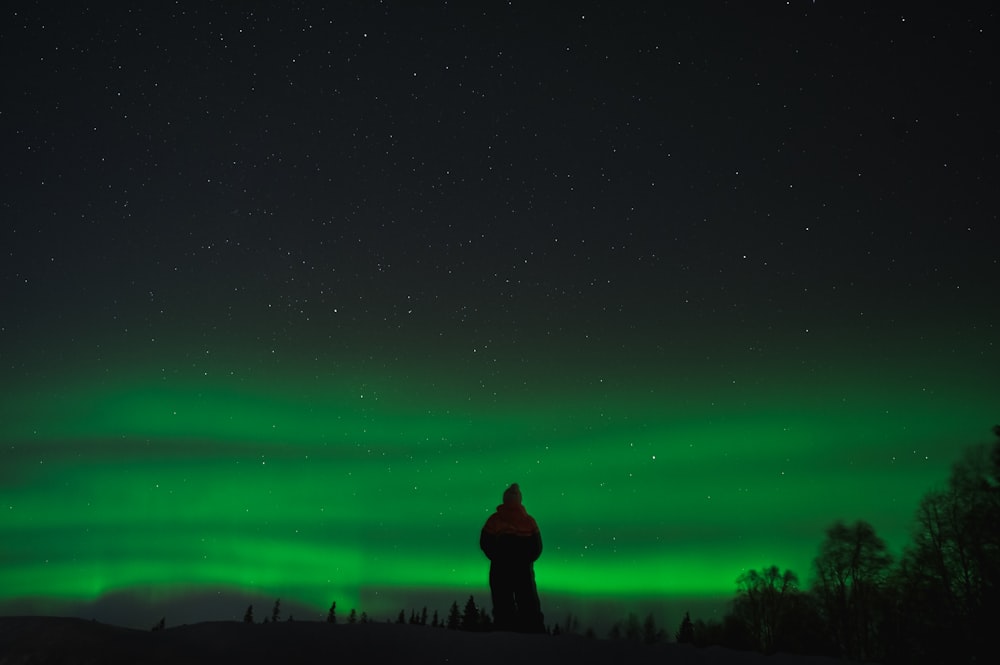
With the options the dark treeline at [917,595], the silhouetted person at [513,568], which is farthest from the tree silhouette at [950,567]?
the silhouetted person at [513,568]

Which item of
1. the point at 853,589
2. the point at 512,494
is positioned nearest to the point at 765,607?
the point at 853,589

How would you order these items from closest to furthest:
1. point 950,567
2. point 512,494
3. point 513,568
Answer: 1. point 513,568
2. point 512,494
3. point 950,567

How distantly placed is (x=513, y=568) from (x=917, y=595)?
67.6 ft

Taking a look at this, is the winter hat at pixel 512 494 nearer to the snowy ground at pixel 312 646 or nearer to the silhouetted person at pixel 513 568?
the silhouetted person at pixel 513 568

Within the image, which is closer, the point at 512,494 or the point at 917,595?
the point at 512,494

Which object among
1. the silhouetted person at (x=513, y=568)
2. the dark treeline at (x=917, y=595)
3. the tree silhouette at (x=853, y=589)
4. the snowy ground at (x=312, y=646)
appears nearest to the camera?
the snowy ground at (x=312, y=646)

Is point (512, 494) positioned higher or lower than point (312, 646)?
higher

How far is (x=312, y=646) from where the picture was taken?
505cm

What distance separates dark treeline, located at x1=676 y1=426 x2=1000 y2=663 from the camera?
18609 millimetres

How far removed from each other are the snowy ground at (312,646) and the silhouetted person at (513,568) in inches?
157

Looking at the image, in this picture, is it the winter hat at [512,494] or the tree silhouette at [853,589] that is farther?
the tree silhouette at [853,589]

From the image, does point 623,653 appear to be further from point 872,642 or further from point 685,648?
point 872,642

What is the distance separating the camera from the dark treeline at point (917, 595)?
18.6 m

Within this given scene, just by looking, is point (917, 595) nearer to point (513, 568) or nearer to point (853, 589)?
point (853, 589)
